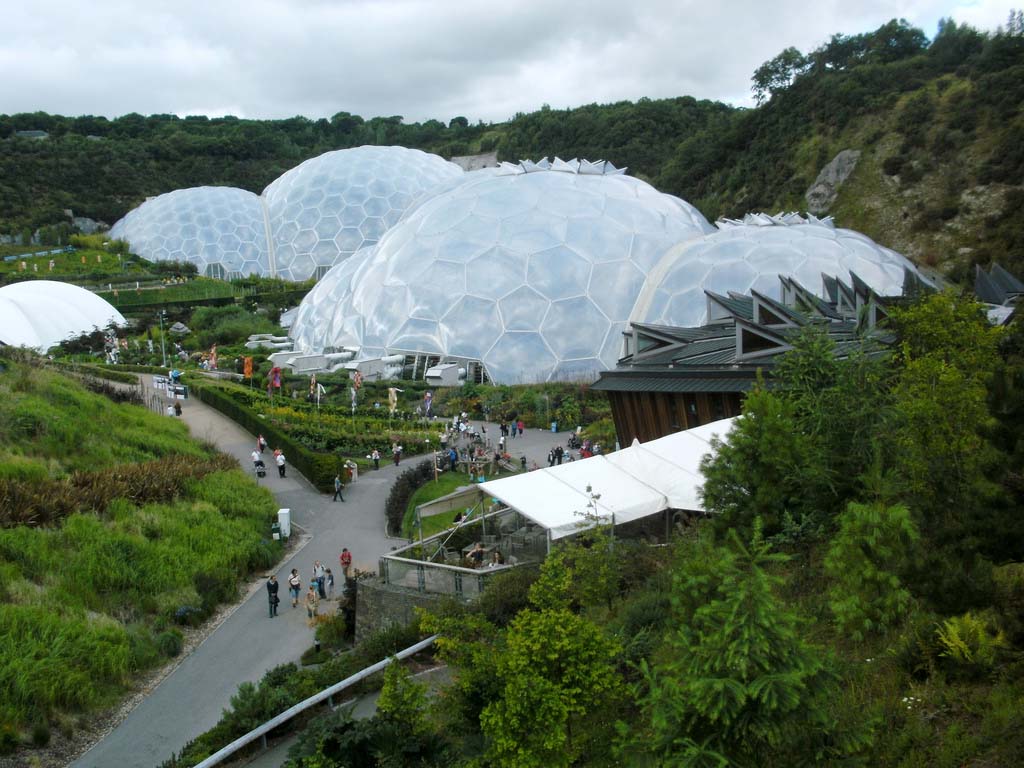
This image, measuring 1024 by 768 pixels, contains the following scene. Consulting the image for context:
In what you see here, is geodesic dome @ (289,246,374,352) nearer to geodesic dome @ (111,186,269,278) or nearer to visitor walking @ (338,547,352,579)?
visitor walking @ (338,547,352,579)

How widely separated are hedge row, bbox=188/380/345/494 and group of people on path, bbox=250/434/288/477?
0.75ft

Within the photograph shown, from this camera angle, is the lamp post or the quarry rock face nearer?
the lamp post

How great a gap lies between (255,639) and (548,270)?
21.1 meters

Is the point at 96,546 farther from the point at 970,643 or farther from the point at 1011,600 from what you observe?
the point at 1011,600

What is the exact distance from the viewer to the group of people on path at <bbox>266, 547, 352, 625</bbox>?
48.4 feet

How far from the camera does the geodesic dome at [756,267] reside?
29.2 metres

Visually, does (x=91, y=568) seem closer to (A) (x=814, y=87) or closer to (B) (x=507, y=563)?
(B) (x=507, y=563)

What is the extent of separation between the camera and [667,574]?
9.43 meters

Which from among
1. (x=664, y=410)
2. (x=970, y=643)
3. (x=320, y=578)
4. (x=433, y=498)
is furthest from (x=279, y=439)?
(x=970, y=643)

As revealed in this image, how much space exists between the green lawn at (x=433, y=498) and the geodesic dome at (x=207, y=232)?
43923 millimetres

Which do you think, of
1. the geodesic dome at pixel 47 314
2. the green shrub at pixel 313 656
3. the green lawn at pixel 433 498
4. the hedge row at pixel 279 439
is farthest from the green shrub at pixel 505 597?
the geodesic dome at pixel 47 314

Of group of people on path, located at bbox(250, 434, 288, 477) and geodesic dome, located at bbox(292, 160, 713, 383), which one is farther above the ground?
geodesic dome, located at bbox(292, 160, 713, 383)

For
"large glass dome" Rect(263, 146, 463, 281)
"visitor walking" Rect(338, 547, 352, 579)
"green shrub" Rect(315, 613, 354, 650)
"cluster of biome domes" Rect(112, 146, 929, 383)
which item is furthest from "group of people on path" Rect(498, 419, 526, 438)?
"large glass dome" Rect(263, 146, 463, 281)

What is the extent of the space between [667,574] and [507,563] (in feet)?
12.9
